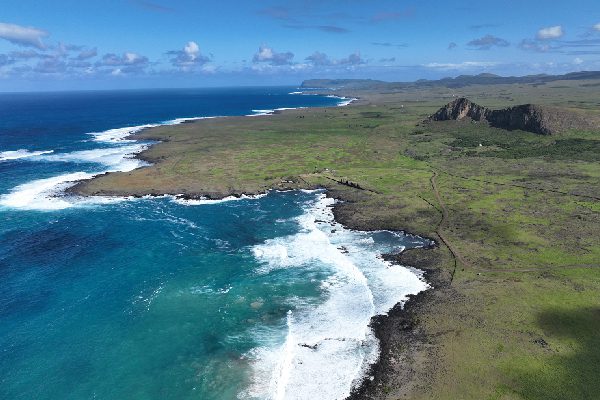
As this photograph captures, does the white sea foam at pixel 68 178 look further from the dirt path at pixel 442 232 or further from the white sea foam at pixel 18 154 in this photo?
the dirt path at pixel 442 232

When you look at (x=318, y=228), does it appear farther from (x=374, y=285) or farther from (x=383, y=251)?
(x=374, y=285)

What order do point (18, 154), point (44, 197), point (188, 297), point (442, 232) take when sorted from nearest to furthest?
point (188, 297) → point (442, 232) → point (44, 197) → point (18, 154)

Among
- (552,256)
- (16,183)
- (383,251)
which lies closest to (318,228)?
(383,251)

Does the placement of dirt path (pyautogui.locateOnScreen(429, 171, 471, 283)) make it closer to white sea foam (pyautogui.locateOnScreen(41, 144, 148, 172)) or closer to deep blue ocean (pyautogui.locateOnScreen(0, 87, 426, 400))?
deep blue ocean (pyautogui.locateOnScreen(0, 87, 426, 400))

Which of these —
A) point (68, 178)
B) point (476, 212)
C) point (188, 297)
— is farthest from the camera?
point (68, 178)

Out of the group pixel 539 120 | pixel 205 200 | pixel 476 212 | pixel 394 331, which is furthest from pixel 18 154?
pixel 539 120

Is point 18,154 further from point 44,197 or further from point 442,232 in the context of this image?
point 442,232

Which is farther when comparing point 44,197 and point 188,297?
point 44,197
